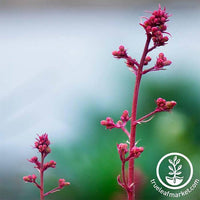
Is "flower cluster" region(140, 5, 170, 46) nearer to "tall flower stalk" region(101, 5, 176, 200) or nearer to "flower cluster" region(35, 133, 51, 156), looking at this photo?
"tall flower stalk" region(101, 5, 176, 200)

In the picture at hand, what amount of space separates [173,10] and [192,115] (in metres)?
0.49

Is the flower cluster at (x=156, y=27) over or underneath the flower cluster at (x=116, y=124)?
over

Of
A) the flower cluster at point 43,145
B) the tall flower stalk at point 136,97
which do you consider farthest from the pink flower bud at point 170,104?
the flower cluster at point 43,145

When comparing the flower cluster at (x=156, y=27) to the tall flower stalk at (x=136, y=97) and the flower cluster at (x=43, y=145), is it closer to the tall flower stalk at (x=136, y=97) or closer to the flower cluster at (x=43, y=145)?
the tall flower stalk at (x=136, y=97)

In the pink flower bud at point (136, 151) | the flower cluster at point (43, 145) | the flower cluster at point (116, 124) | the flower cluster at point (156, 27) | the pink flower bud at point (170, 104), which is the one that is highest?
the flower cluster at point (156, 27)

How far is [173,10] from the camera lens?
1.37 meters

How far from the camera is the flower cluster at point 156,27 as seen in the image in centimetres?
29

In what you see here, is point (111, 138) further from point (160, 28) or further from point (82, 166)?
point (160, 28)

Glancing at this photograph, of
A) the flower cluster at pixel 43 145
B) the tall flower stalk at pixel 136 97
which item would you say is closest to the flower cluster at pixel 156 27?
the tall flower stalk at pixel 136 97

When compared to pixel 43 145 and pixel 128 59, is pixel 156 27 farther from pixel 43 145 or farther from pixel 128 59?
pixel 43 145

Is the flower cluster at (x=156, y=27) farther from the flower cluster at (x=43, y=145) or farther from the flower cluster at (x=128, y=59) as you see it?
the flower cluster at (x=43, y=145)

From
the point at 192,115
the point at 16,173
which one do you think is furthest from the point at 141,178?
the point at 16,173

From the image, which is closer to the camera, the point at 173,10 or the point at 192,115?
the point at 192,115

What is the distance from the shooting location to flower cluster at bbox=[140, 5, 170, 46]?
0.95 feet
